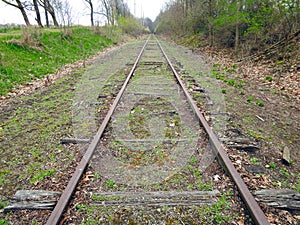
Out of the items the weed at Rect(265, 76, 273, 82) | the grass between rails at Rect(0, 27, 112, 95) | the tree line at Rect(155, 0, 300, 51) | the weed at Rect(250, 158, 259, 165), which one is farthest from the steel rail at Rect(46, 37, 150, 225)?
the tree line at Rect(155, 0, 300, 51)

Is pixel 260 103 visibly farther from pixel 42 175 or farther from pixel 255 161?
pixel 42 175

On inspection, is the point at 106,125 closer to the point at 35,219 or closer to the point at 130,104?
the point at 130,104

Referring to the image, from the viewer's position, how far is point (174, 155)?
3281 mm

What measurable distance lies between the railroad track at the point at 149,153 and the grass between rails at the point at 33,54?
4190 millimetres

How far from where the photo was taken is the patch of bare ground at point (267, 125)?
281 centimetres

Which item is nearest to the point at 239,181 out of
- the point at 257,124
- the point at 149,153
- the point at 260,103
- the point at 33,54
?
the point at 149,153

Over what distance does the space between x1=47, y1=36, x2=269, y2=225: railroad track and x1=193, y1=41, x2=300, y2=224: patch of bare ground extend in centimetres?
31

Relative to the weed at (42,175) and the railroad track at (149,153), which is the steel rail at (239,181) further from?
the weed at (42,175)

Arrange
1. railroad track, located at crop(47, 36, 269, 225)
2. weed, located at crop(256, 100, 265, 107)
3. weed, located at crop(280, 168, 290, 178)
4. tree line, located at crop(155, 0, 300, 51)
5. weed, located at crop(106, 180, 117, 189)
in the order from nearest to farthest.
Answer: railroad track, located at crop(47, 36, 269, 225) → weed, located at crop(106, 180, 117, 189) → weed, located at crop(280, 168, 290, 178) → weed, located at crop(256, 100, 265, 107) → tree line, located at crop(155, 0, 300, 51)

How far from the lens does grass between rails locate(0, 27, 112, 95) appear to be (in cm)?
759

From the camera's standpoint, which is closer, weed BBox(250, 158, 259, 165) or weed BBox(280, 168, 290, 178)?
weed BBox(280, 168, 290, 178)

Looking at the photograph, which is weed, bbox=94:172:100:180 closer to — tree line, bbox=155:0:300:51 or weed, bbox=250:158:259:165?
weed, bbox=250:158:259:165

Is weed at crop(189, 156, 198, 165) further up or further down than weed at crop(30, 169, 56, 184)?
further up

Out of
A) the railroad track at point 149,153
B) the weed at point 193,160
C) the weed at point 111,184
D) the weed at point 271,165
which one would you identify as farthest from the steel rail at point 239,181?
the weed at point 111,184
